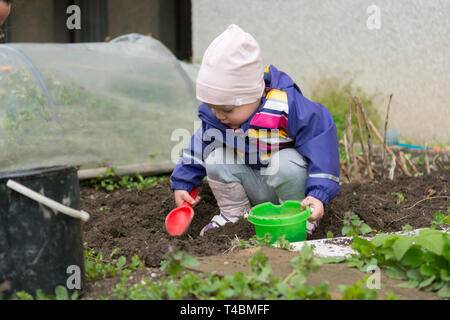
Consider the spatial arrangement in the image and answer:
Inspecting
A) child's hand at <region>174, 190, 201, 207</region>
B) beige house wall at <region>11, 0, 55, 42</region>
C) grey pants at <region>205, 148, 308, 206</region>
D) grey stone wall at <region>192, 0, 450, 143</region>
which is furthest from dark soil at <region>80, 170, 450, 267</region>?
beige house wall at <region>11, 0, 55, 42</region>

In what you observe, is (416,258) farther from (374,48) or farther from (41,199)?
(374,48)

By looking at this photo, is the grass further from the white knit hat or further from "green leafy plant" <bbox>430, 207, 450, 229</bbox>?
the white knit hat

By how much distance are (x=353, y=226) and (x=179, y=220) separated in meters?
0.84

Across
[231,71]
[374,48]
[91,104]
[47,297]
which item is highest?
[231,71]

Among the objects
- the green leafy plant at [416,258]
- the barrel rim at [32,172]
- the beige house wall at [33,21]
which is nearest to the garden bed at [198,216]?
the barrel rim at [32,172]

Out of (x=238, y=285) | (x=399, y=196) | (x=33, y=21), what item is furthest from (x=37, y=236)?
(x=33, y=21)

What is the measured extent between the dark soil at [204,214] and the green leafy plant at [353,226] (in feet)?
0.27

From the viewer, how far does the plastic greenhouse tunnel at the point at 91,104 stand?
368 cm

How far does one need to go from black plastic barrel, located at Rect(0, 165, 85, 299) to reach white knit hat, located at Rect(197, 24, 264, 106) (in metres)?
0.90

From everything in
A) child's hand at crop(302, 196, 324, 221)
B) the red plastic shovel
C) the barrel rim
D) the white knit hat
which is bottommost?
the red plastic shovel

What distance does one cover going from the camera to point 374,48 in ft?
18.1

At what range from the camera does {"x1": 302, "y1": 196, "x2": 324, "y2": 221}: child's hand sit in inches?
97.4

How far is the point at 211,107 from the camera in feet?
8.66
